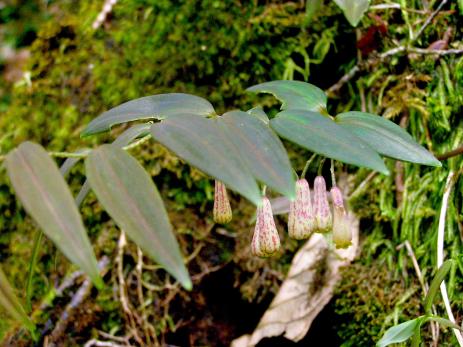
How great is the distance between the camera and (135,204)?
759mm

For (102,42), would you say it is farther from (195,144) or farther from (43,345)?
(195,144)

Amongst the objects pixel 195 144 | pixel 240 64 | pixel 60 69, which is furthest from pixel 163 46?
pixel 195 144

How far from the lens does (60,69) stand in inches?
96.4

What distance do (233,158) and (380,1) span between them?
54.1 inches

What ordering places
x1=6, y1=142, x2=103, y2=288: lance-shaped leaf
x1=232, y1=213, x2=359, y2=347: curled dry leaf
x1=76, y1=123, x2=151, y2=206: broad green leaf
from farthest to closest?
x1=232, y1=213, x2=359, y2=347: curled dry leaf, x1=76, y1=123, x2=151, y2=206: broad green leaf, x1=6, y1=142, x2=103, y2=288: lance-shaped leaf

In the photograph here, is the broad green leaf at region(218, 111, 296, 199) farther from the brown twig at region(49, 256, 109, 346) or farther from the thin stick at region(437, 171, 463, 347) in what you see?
the brown twig at region(49, 256, 109, 346)

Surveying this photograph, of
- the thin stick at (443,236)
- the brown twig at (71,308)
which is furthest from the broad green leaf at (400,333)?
the brown twig at (71,308)

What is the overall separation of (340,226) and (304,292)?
51cm

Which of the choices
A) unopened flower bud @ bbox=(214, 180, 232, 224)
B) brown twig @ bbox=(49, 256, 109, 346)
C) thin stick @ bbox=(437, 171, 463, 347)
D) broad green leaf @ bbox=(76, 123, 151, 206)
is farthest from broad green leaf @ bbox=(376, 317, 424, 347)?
brown twig @ bbox=(49, 256, 109, 346)

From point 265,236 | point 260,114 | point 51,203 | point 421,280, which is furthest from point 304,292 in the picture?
point 51,203

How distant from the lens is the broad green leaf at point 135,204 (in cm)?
70

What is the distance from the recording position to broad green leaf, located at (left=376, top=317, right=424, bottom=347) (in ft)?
3.93

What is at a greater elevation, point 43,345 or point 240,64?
point 240,64

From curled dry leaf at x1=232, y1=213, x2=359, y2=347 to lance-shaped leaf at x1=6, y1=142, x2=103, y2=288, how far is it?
0.99m
